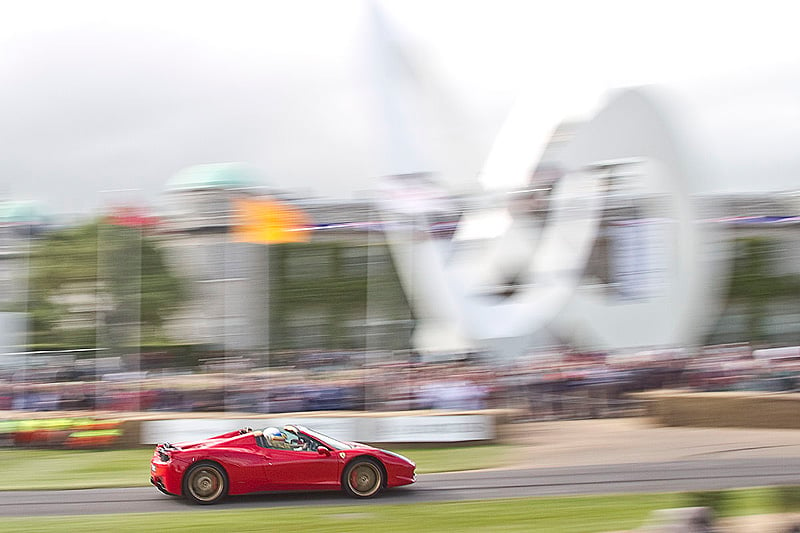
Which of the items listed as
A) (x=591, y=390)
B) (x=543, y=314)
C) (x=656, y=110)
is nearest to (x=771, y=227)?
(x=656, y=110)

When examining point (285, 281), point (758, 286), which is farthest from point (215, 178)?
point (758, 286)

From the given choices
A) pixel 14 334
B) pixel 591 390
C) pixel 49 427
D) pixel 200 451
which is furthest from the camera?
pixel 14 334

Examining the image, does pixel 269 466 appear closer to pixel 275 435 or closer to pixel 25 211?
pixel 275 435

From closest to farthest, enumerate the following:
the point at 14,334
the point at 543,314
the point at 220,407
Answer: the point at 220,407, the point at 543,314, the point at 14,334

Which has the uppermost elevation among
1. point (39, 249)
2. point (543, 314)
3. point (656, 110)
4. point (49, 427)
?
point (656, 110)

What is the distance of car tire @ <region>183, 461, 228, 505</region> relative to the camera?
1165 cm

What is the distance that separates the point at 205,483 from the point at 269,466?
2.70ft

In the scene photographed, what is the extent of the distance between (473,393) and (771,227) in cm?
4850

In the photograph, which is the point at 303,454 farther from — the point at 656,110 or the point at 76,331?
the point at 76,331

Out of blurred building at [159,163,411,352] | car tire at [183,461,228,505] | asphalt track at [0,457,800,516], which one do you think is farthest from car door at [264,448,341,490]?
blurred building at [159,163,411,352]

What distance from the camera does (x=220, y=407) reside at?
2538 cm

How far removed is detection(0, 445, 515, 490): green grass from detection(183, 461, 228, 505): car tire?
11.3 feet

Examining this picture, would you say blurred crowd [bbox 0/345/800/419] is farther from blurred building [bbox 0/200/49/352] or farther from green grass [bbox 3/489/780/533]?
blurred building [bbox 0/200/49/352]

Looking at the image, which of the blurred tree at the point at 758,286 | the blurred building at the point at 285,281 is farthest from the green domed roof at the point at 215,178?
the blurred tree at the point at 758,286
